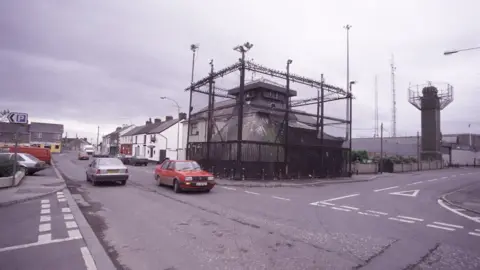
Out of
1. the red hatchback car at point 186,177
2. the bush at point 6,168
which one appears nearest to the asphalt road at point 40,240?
the red hatchback car at point 186,177

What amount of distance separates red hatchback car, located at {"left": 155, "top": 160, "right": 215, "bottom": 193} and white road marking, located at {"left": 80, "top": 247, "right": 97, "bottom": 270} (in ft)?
25.4

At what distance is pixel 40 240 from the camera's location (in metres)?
5.91

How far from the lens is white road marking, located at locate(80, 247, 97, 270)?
180 inches

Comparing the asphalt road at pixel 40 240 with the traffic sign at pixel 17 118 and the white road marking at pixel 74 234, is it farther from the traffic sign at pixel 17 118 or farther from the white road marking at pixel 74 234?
the traffic sign at pixel 17 118

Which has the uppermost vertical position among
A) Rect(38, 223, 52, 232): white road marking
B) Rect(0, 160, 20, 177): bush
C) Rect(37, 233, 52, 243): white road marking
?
Rect(0, 160, 20, 177): bush

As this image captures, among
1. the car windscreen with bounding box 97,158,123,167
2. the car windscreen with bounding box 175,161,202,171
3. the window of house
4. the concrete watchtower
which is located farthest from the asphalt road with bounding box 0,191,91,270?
the concrete watchtower

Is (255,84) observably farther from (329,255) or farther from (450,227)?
(329,255)

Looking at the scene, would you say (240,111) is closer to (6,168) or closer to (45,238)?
(6,168)

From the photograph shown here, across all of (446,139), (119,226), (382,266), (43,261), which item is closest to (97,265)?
(43,261)

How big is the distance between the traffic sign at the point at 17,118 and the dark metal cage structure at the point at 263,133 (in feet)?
38.3

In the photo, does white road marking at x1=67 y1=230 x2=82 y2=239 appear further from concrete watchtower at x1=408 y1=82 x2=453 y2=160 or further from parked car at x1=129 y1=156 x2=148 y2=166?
concrete watchtower at x1=408 y1=82 x2=453 y2=160

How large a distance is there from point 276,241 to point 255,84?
1992 cm

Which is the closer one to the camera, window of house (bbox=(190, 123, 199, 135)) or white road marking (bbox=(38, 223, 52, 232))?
white road marking (bbox=(38, 223, 52, 232))

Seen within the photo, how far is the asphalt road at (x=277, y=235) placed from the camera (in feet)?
16.5
